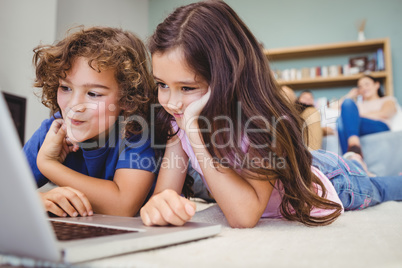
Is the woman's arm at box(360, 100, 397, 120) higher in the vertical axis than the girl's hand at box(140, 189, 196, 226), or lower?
higher

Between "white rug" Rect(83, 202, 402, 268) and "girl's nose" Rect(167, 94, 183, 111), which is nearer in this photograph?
"white rug" Rect(83, 202, 402, 268)

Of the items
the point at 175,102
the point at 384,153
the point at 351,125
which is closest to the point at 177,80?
the point at 175,102

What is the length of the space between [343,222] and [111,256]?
0.59 m

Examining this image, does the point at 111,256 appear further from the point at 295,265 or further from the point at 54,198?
the point at 54,198

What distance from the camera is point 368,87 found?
3.42 metres

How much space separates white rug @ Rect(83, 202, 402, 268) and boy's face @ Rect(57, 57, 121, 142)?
44 cm

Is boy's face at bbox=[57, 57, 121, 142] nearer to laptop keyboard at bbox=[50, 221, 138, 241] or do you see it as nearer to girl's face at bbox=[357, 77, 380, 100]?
laptop keyboard at bbox=[50, 221, 138, 241]

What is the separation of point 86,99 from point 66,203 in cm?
28

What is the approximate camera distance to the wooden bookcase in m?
3.59

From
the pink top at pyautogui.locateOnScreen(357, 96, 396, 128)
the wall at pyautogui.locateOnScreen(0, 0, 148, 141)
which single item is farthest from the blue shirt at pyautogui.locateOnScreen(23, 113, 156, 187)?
the pink top at pyautogui.locateOnScreen(357, 96, 396, 128)

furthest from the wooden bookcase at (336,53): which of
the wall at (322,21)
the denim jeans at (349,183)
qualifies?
the denim jeans at (349,183)

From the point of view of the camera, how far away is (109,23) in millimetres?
3988

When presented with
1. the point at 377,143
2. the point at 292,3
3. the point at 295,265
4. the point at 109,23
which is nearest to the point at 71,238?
the point at 295,265

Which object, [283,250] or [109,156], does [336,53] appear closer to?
[109,156]
